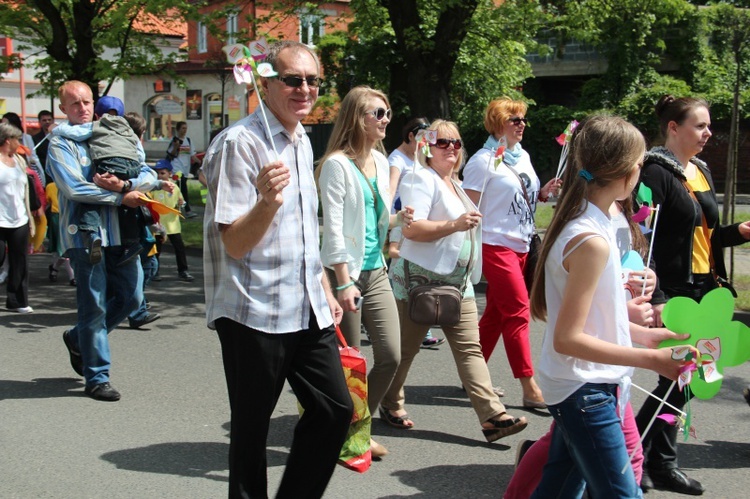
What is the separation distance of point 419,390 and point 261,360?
2914mm

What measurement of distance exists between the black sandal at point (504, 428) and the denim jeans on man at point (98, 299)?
2.47 m

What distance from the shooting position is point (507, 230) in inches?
→ 214

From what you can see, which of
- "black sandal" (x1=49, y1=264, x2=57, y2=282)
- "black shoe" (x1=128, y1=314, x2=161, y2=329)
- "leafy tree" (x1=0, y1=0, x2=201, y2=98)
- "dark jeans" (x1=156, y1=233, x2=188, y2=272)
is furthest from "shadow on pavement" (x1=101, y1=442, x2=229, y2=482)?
"leafy tree" (x1=0, y1=0, x2=201, y2=98)

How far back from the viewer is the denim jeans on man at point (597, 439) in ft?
8.93

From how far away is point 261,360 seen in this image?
3.12 meters

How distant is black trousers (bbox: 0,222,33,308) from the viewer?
8.41m

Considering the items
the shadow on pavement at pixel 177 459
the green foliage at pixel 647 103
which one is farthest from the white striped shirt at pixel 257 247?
the green foliage at pixel 647 103

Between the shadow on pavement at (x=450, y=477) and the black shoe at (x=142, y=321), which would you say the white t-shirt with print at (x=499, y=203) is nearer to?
the shadow on pavement at (x=450, y=477)

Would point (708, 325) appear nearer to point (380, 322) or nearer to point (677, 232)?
point (677, 232)

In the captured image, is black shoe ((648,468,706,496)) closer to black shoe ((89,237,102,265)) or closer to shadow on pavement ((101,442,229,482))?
shadow on pavement ((101,442,229,482))

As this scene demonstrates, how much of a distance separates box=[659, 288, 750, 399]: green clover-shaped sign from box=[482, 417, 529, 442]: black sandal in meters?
1.94

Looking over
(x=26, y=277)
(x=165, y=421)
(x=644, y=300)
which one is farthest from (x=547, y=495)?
(x=26, y=277)

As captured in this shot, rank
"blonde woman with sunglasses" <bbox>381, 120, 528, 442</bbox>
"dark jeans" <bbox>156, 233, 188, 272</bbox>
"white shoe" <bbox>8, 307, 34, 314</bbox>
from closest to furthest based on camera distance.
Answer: "blonde woman with sunglasses" <bbox>381, 120, 528, 442</bbox> → "white shoe" <bbox>8, 307, 34, 314</bbox> → "dark jeans" <bbox>156, 233, 188, 272</bbox>

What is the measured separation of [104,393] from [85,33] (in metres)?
11.0
